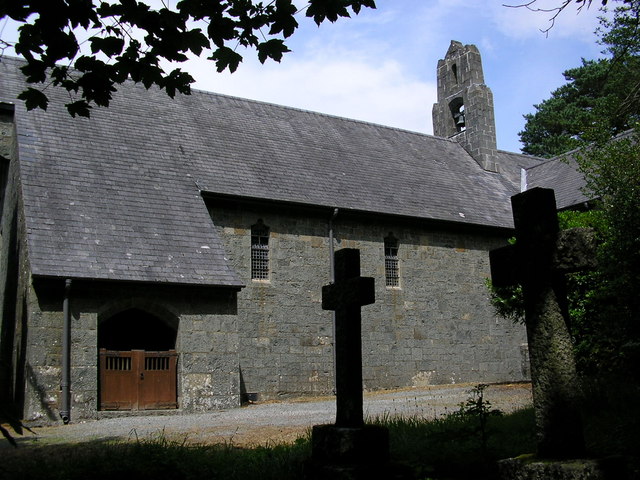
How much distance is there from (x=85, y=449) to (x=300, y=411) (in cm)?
584

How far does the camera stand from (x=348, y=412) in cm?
688

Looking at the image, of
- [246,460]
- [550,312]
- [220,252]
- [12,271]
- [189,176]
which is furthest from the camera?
[189,176]

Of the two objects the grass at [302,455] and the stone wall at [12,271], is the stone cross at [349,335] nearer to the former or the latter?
the grass at [302,455]

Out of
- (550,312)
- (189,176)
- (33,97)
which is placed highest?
(189,176)

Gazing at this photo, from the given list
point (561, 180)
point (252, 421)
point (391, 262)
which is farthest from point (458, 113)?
point (252, 421)

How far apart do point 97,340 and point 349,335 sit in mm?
9251

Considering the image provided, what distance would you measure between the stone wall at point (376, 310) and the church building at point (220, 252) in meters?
0.04

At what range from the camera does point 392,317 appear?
20438 millimetres

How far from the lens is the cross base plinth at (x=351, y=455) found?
6234mm

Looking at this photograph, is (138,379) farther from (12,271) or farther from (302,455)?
(302,455)

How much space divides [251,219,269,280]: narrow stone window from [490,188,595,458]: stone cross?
1361 cm

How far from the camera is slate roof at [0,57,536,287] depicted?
15.5m

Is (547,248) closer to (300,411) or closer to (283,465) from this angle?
(283,465)

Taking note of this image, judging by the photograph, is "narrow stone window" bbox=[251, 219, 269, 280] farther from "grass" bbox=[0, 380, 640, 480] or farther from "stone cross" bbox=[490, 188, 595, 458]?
"stone cross" bbox=[490, 188, 595, 458]
